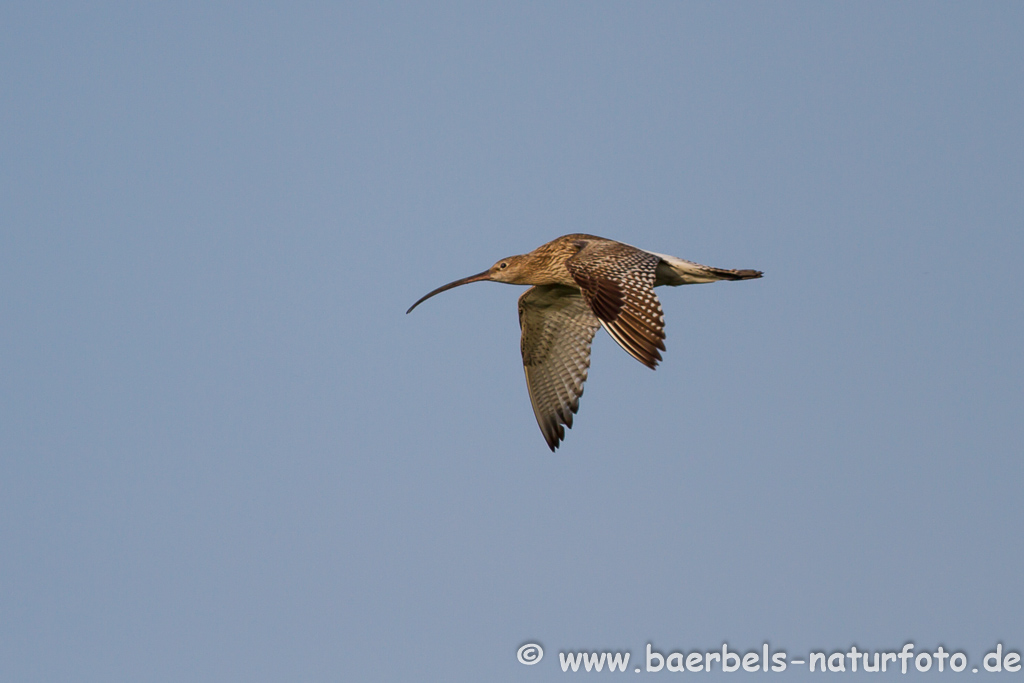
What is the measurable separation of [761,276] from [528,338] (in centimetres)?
458

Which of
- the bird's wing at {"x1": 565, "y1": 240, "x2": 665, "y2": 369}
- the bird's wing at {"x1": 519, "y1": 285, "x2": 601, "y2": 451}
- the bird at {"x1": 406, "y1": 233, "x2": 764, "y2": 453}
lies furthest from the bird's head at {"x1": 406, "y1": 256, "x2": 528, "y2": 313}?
the bird's wing at {"x1": 565, "y1": 240, "x2": 665, "y2": 369}

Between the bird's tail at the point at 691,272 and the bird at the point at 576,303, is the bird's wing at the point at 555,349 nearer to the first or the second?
the bird at the point at 576,303

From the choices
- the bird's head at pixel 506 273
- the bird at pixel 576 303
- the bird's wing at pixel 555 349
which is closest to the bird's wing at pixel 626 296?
the bird at pixel 576 303

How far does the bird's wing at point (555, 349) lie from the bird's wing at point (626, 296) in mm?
2978

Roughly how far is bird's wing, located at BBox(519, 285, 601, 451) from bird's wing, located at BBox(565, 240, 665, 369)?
2978 mm

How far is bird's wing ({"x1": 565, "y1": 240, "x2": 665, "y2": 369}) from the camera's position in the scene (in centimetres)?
1424

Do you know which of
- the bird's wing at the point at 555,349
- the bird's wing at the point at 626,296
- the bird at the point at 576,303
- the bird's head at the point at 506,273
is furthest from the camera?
the bird's wing at the point at 555,349

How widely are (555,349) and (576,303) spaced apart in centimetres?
84

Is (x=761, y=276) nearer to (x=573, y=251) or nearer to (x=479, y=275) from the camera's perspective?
Result: (x=573, y=251)

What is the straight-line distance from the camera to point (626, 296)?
49.4 ft

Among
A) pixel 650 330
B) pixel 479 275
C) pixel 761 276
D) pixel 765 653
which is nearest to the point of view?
pixel 650 330

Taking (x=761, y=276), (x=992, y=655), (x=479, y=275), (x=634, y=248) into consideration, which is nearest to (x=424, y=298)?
(x=479, y=275)

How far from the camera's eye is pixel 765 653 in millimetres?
15445

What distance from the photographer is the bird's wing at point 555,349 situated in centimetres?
2028
